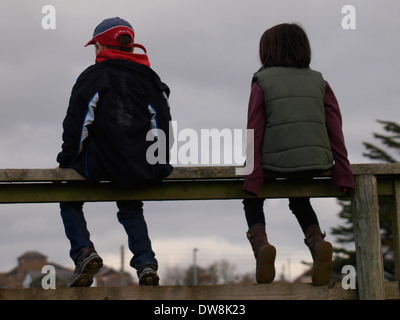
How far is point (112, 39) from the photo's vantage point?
16.2 feet

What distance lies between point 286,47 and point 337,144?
711 millimetres

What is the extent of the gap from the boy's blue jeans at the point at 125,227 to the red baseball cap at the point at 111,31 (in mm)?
1076

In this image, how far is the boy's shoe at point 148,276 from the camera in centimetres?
456

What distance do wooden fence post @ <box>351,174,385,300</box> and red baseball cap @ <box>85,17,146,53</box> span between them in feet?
5.89

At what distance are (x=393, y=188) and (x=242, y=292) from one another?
123 centimetres

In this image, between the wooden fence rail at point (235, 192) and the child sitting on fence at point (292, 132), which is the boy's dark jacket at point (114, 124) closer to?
the wooden fence rail at point (235, 192)

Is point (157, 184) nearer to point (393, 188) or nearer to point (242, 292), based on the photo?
point (242, 292)

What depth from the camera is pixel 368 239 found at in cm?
470

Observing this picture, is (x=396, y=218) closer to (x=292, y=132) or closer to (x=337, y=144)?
(x=337, y=144)

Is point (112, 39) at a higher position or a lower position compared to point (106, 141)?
higher
